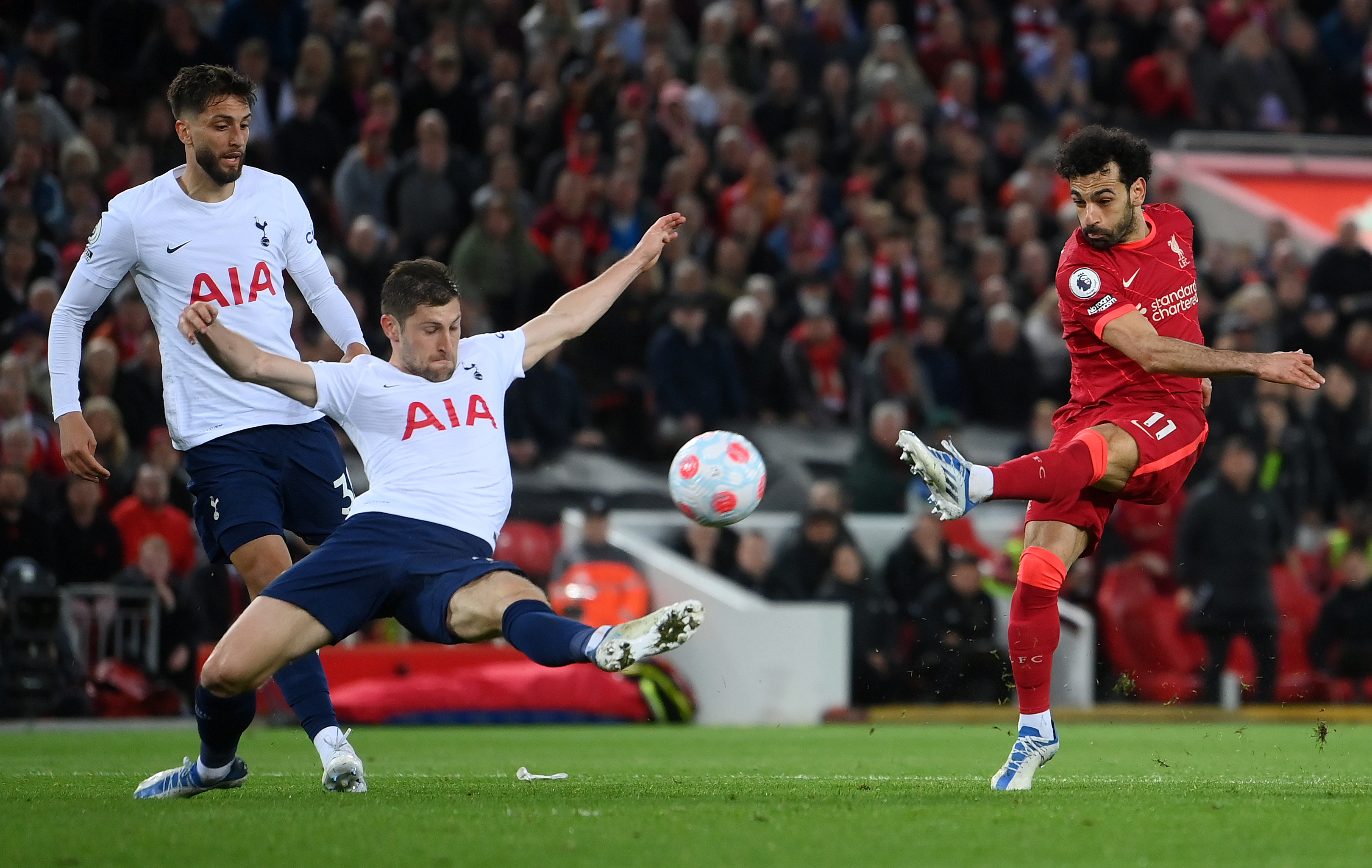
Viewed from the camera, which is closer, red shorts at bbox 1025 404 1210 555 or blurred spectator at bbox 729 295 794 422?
red shorts at bbox 1025 404 1210 555

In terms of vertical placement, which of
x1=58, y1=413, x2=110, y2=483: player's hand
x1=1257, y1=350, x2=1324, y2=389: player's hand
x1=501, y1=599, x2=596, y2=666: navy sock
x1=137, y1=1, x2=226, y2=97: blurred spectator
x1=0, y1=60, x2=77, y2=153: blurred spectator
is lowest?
x1=501, y1=599, x2=596, y2=666: navy sock

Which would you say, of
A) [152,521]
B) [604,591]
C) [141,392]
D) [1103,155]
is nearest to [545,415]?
[604,591]

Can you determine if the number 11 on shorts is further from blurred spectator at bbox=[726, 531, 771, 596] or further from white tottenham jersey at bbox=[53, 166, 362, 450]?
blurred spectator at bbox=[726, 531, 771, 596]

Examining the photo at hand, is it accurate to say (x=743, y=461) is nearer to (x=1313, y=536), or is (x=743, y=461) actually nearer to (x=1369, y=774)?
(x=1369, y=774)

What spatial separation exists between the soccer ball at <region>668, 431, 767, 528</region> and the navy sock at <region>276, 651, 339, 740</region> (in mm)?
1500

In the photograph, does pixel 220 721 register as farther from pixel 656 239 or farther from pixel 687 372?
pixel 687 372

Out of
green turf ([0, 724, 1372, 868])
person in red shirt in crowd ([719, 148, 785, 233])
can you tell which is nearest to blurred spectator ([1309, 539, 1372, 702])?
green turf ([0, 724, 1372, 868])

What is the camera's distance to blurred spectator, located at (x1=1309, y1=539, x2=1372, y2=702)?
1472cm

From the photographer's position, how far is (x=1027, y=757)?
688cm

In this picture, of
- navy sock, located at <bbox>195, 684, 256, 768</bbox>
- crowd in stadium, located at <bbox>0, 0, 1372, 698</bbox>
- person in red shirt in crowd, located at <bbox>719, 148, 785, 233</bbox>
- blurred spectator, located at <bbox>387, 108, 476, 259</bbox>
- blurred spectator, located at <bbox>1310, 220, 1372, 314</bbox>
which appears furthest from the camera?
blurred spectator, located at <bbox>1310, 220, 1372, 314</bbox>

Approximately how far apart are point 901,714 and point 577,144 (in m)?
5.77

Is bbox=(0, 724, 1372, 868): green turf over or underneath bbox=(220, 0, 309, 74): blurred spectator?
underneath

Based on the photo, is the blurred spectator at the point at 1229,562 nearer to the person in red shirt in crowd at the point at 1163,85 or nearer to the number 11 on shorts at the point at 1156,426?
the person in red shirt in crowd at the point at 1163,85

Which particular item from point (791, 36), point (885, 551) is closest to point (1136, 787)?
point (885, 551)
